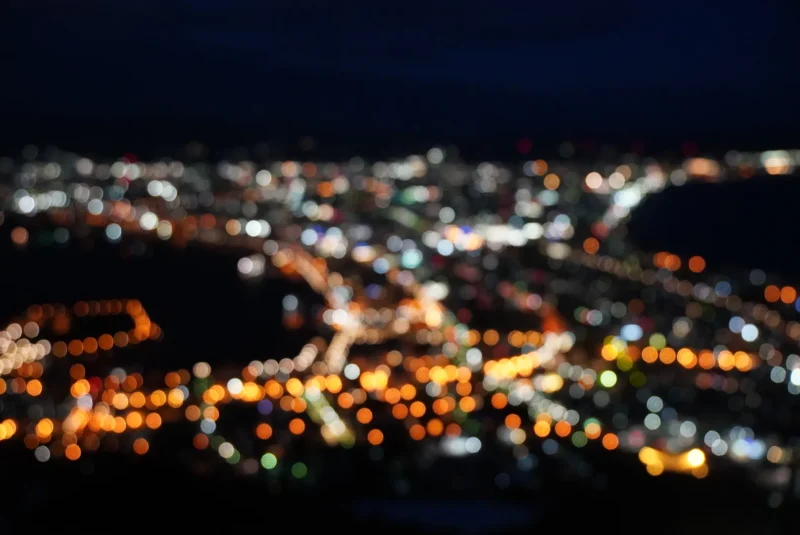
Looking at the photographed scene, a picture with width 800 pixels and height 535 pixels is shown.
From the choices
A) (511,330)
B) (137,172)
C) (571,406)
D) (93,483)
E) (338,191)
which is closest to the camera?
(93,483)

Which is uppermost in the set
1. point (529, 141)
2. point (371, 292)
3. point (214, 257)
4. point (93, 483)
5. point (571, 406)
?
point (529, 141)

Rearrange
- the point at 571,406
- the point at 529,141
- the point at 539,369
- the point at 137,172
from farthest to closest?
1. the point at 529,141
2. the point at 137,172
3. the point at 539,369
4. the point at 571,406

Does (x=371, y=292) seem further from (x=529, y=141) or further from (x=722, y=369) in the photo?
(x=529, y=141)

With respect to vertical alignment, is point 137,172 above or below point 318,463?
above

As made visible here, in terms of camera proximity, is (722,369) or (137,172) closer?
(722,369)

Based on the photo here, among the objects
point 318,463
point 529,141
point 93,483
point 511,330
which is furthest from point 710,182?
point 93,483

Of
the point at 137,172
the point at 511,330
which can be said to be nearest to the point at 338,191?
the point at 137,172

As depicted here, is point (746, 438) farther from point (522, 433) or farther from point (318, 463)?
point (318, 463)
